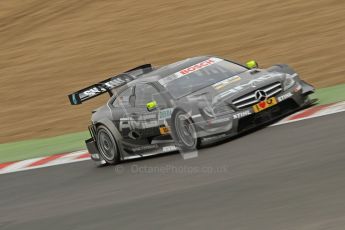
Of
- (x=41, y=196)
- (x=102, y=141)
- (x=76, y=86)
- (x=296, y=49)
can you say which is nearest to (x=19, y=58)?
(x=76, y=86)

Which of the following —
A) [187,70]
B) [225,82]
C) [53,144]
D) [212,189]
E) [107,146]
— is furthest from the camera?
[53,144]

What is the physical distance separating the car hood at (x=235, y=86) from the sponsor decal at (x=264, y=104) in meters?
0.22

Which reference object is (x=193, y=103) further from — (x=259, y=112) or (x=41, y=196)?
(x=41, y=196)

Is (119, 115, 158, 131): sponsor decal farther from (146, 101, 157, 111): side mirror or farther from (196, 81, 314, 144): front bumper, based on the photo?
(196, 81, 314, 144): front bumper

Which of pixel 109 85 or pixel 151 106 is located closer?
pixel 151 106

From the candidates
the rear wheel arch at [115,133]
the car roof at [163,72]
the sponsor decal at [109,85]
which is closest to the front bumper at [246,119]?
the car roof at [163,72]

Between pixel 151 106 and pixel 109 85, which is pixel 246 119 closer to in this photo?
pixel 151 106

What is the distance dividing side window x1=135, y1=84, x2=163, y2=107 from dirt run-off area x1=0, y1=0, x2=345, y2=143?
378cm

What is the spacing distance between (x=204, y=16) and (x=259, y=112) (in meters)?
10.5

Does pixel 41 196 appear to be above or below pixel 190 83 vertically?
below

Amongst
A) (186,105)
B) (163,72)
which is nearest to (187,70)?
(163,72)

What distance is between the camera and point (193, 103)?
10.4 metres

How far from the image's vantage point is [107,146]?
11.8 meters

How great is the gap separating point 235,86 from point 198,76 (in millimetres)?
724
